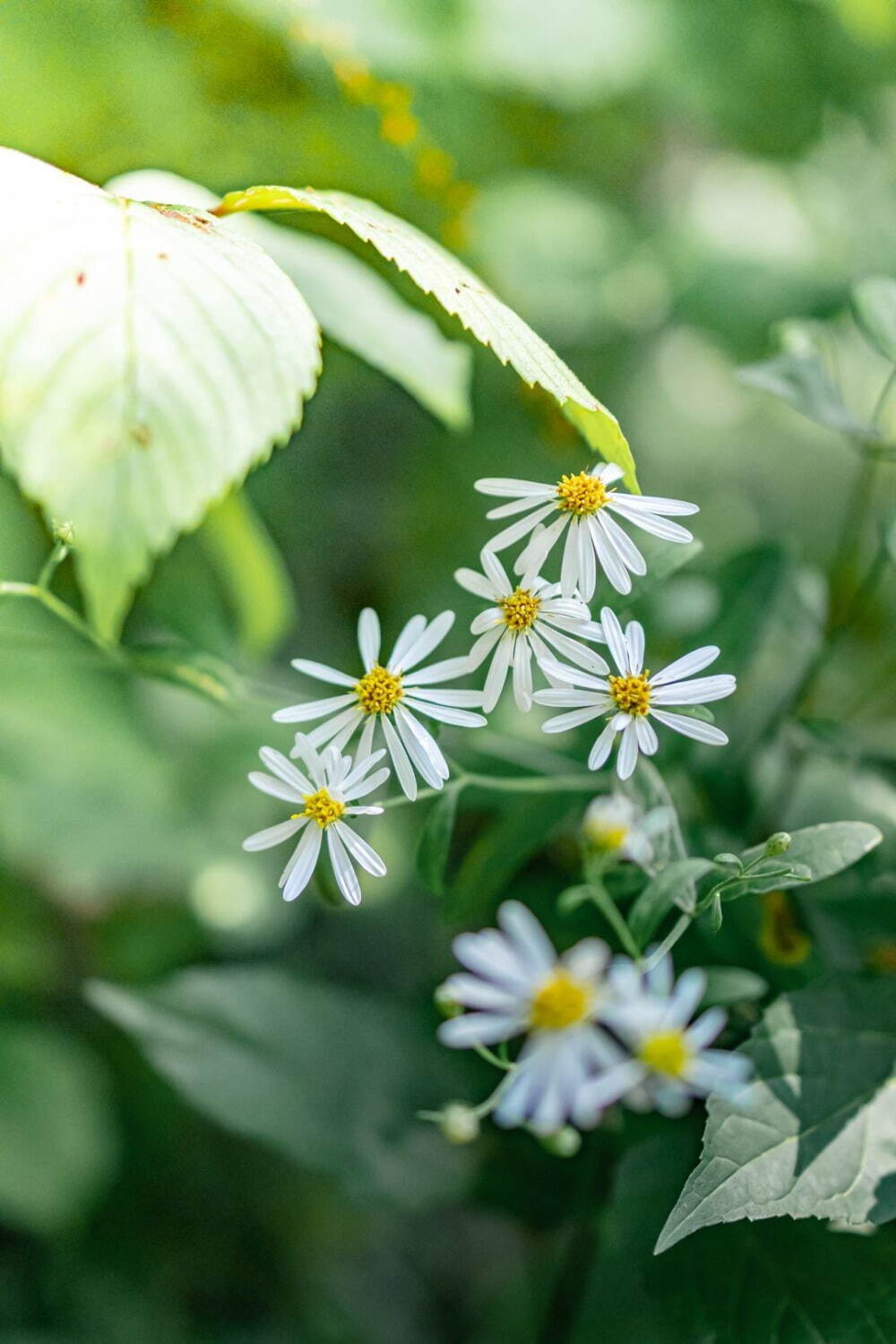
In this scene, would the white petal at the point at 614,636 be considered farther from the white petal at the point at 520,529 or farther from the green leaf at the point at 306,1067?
the green leaf at the point at 306,1067

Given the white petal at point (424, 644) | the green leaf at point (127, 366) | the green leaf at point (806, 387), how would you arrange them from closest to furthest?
the green leaf at point (127, 366) < the white petal at point (424, 644) < the green leaf at point (806, 387)

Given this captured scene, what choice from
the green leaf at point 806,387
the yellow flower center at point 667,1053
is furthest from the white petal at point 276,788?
the green leaf at point 806,387

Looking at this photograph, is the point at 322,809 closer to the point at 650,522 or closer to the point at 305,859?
the point at 305,859

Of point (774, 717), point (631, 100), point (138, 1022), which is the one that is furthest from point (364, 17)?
point (138, 1022)

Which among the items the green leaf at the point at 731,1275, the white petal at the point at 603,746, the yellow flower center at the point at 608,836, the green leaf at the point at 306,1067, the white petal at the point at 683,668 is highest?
the white petal at the point at 683,668

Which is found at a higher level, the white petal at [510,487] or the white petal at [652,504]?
the white petal at [652,504]

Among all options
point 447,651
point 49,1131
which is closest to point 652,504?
point 447,651
